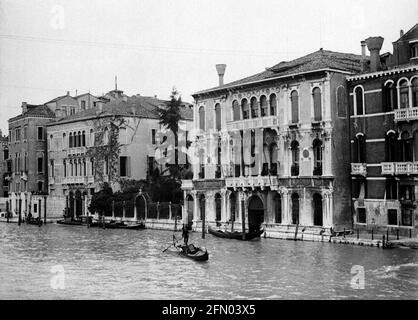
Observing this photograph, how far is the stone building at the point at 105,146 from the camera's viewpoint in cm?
3600

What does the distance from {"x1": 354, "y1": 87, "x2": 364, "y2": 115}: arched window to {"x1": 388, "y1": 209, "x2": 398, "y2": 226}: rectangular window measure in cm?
357

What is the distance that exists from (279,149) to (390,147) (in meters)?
4.63

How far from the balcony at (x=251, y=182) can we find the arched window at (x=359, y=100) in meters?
4.18

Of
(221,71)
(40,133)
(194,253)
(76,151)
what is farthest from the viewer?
(40,133)

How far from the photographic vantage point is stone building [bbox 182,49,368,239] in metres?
23.5

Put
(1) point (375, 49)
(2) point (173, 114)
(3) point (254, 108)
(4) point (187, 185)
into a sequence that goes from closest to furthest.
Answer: (1) point (375, 49)
(3) point (254, 108)
(4) point (187, 185)
(2) point (173, 114)

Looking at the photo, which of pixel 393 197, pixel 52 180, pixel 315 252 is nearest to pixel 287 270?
pixel 315 252

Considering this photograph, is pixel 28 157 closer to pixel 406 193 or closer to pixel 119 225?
pixel 119 225

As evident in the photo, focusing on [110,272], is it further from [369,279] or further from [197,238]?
[197,238]

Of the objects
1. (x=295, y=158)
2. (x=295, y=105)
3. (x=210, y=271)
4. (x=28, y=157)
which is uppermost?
(x=295, y=105)

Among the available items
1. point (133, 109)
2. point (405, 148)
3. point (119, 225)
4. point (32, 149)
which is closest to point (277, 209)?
point (405, 148)

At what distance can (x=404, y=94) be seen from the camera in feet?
70.2

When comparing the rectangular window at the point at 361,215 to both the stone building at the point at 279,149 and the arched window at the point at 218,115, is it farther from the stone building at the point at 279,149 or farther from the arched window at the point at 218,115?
the arched window at the point at 218,115

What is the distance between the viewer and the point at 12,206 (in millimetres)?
40781
